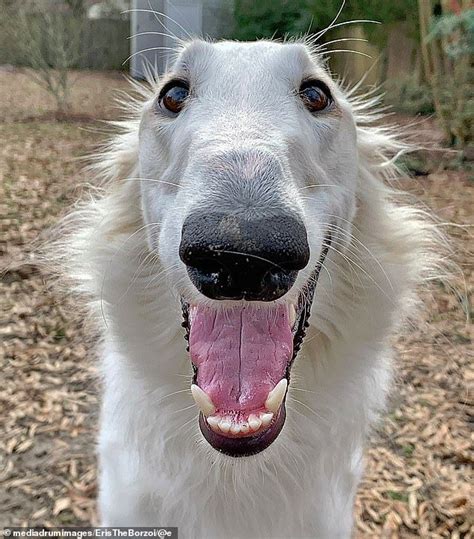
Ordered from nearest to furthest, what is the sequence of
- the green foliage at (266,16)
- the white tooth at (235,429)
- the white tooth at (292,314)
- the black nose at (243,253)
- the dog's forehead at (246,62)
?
1. the black nose at (243,253)
2. the white tooth at (235,429)
3. the white tooth at (292,314)
4. the dog's forehead at (246,62)
5. the green foliage at (266,16)

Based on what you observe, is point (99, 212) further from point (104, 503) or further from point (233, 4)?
point (233, 4)

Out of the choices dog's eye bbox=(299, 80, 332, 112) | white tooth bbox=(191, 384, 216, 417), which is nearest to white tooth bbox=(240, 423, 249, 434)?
white tooth bbox=(191, 384, 216, 417)

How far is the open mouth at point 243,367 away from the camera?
1.79 metres

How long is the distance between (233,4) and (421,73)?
4.31m

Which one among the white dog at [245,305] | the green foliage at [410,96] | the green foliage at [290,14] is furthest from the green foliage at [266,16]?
the white dog at [245,305]

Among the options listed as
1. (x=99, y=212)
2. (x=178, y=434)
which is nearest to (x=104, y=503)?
(x=178, y=434)

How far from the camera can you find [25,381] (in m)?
4.40

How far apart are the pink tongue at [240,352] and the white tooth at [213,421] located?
1.4 inches

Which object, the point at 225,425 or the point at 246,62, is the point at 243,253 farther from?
the point at 246,62

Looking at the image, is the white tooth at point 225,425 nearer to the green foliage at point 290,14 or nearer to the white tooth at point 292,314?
the white tooth at point 292,314

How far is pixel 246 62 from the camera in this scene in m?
2.10

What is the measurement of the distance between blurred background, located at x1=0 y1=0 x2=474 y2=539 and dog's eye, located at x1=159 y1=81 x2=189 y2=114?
51 centimetres

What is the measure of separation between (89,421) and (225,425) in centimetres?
251

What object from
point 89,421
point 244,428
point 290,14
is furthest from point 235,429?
point 290,14
